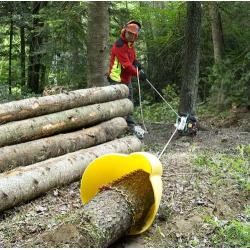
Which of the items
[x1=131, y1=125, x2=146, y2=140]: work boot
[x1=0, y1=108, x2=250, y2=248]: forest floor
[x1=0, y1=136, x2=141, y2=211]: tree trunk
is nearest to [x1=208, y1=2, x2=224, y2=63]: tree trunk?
[x1=131, y1=125, x2=146, y2=140]: work boot

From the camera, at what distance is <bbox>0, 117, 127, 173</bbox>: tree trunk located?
20.5 ft

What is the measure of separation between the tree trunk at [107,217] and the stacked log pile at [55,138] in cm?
133

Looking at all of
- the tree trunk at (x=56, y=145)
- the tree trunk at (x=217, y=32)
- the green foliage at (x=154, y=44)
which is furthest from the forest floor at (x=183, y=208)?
the tree trunk at (x=217, y=32)

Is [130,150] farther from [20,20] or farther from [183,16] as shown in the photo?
[20,20]

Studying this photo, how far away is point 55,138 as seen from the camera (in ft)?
22.5

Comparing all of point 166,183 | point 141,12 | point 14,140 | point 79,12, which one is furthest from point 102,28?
point 141,12

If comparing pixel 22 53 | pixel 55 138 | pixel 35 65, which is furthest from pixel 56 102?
pixel 35 65

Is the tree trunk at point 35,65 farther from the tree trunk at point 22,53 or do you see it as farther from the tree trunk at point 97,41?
the tree trunk at point 97,41

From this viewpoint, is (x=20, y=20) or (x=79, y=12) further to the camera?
(x=20, y=20)

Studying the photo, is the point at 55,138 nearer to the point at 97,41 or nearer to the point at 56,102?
the point at 56,102

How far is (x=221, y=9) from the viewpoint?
11641 mm

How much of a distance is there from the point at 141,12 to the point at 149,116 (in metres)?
3.64

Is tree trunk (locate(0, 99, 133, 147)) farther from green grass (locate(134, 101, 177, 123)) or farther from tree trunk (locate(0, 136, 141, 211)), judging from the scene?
green grass (locate(134, 101, 177, 123))

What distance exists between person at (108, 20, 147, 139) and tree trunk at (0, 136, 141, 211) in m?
1.96
